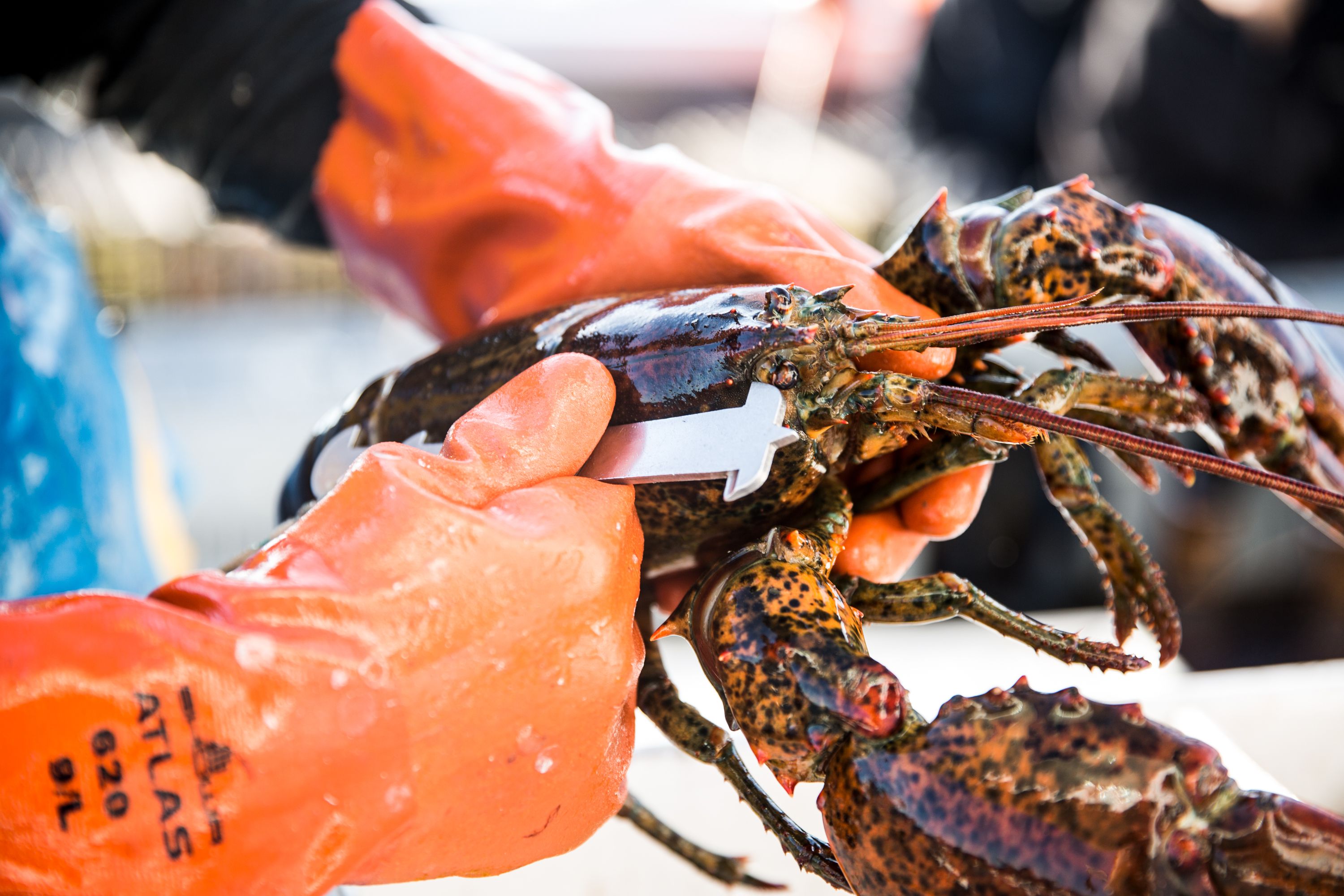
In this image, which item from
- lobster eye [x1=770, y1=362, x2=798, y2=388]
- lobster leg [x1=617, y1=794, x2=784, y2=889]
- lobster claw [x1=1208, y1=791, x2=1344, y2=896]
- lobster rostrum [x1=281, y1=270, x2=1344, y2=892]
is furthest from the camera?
lobster leg [x1=617, y1=794, x2=784, y2=889]

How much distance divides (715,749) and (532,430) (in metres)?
0.45

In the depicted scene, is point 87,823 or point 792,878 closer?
point 87,823

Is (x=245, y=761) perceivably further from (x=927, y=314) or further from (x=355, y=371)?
(x=355, y=371)

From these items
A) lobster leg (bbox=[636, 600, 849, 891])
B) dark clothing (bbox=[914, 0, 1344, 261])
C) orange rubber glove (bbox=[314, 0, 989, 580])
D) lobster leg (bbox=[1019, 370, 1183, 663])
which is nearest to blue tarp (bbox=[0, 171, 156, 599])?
orange rubber glove (bbox=[314, 0, 989, 580])

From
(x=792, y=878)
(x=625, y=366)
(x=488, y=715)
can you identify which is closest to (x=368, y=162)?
(x=625, y=366)

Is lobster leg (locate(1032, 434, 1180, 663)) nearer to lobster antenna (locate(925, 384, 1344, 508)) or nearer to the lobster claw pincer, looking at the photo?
lobster antenna (locate(925, 384, 1344, 508))

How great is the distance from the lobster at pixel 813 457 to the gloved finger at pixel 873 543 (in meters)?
0.03

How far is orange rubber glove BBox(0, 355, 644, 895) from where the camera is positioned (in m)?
0.67

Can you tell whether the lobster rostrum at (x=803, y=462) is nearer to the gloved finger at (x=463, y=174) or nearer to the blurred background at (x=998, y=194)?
the gloved finger at (x=463, y=174)

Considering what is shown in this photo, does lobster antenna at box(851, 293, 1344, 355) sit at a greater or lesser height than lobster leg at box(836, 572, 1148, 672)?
greater

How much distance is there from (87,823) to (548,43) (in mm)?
4886

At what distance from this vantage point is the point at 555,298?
1.38 metres

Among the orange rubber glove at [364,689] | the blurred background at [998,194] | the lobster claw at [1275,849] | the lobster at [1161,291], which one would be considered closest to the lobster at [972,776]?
the lobster claw at [1275,849]

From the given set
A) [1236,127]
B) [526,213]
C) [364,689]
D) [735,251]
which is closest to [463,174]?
[526,213]
